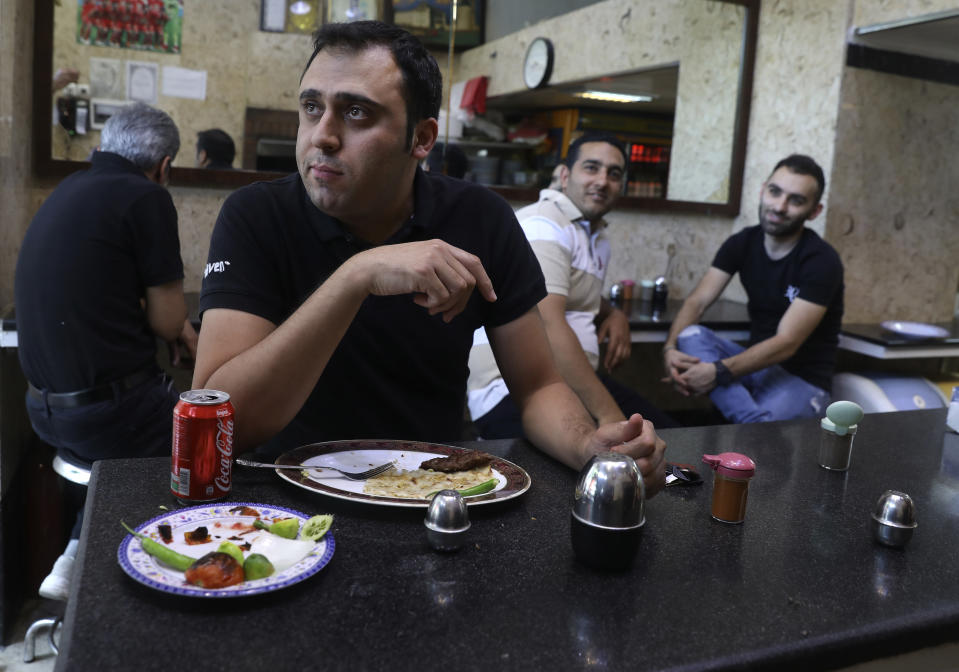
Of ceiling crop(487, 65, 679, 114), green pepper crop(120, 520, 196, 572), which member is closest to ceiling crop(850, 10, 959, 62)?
ceiling crop(487, 65, 679, 114)

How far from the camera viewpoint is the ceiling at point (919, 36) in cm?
336

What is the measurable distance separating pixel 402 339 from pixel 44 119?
2105 millimetres

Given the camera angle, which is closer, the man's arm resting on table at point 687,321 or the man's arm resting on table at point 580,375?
the man's arm resting on table at point 580,375

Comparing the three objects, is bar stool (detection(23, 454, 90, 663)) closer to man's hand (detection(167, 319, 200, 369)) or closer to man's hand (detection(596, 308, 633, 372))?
man's hand (detection(167, 319, 200, 369))

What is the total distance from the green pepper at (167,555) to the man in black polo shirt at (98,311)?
152 cm

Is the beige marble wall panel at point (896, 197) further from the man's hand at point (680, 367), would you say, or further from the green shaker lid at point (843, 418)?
the green shaker lid at point (843, 418)

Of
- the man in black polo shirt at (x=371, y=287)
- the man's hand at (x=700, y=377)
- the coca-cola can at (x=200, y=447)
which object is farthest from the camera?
the man's hand at (x=700, y=377)

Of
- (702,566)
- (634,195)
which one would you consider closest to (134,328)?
(702,566)

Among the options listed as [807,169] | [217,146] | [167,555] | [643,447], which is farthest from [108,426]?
[807,169]

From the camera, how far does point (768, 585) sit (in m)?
1.01

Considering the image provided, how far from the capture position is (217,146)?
3.30m

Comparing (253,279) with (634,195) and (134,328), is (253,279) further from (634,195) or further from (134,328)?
(634,195)

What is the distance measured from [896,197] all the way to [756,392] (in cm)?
145

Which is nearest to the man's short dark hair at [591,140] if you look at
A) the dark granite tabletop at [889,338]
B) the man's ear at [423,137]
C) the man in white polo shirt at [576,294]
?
the man in white polo shirt at [576,294]
